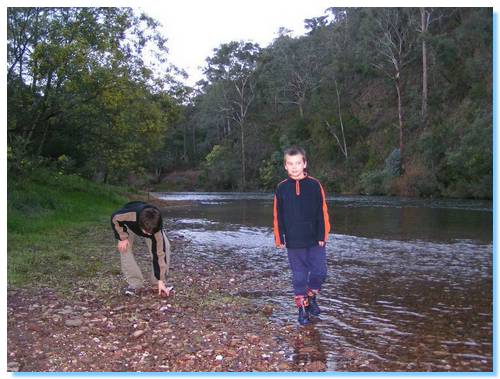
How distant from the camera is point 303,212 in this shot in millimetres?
4957

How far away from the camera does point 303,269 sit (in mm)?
5211

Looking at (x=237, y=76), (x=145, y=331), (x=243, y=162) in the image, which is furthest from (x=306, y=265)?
(x=237, y=76)

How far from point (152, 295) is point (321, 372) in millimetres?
2641

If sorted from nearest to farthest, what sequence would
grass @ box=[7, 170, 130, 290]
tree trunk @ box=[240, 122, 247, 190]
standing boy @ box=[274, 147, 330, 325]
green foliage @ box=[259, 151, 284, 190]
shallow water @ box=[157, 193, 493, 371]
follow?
shallow water @ box=[157, 193, 493, 371] < standing boy @ box=[274, 147, 330, 325] < grass @ box=[7, 170, 130, 290] < green foliage @ box=[259, 151, 284, 190] < tree trunk @ box=[240, 122, 247, 190]

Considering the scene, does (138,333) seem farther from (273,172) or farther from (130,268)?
(273,172)

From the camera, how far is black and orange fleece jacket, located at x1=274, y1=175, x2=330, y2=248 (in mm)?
4961

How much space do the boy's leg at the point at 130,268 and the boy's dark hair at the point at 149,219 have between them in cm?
44

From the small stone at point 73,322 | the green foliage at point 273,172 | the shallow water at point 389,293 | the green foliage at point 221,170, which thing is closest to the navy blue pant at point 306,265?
the shallow water at point 389,293

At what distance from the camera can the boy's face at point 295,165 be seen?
4.91 metres

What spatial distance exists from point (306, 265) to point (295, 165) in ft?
3.43

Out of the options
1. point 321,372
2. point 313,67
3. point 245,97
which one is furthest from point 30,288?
point 245,97

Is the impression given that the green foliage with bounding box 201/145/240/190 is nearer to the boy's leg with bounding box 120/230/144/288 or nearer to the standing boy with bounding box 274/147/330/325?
the boy's leg with bounding box 120/230/144/288

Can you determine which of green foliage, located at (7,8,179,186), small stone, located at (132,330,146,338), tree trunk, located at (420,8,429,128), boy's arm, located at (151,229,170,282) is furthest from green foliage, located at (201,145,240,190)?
small stone, located at (132,330,146,338)

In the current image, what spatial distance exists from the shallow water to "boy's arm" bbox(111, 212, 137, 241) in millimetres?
1594
